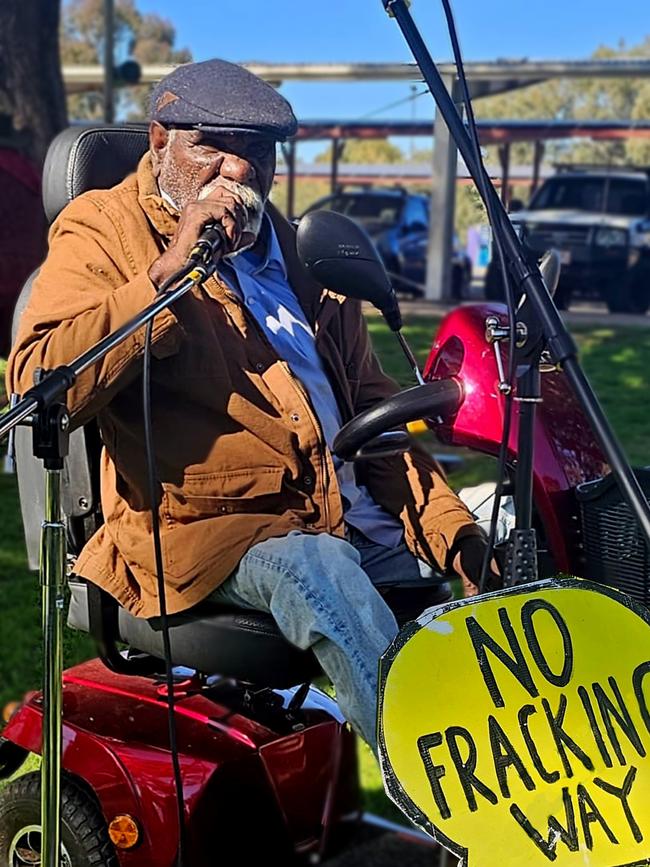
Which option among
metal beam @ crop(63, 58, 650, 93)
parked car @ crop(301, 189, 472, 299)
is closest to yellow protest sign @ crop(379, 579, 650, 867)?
metal beam @ crop(63, 58, 650, 93)

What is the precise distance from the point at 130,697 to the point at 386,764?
0.93 metres

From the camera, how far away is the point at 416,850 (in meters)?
2.70

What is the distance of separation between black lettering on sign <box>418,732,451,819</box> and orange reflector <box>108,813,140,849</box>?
0.77m

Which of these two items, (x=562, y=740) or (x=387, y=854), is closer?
(x=562, y=740)

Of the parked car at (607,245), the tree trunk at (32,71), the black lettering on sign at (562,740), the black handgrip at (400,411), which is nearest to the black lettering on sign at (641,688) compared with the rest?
the black lettering on sign at (562,740)

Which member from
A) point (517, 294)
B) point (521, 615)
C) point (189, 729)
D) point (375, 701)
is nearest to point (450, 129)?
point (517, 294)

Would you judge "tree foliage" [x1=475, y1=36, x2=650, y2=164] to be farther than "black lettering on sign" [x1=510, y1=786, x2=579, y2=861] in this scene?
Yes

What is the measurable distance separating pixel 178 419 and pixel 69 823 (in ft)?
2.56

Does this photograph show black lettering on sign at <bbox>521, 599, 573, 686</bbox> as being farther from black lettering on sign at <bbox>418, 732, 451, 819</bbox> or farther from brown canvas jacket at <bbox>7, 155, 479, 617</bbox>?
brown canvas jacket at <bbox>7, 155, 479, 617</bbox>

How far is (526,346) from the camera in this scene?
1.76 m

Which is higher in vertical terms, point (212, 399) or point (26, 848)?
point (212, 399)

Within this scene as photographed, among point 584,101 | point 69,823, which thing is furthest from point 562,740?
point 584,101

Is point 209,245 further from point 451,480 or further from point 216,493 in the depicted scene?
point 451,480

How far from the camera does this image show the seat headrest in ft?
8.16
